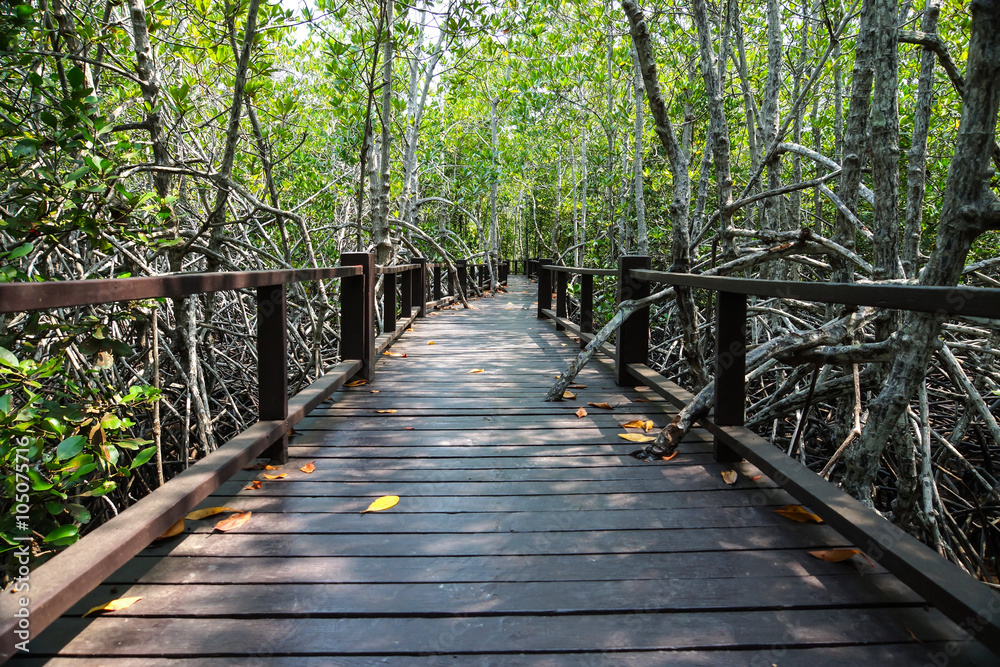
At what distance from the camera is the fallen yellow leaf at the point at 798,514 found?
2.03 m

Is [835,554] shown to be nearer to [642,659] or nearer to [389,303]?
[642,659]

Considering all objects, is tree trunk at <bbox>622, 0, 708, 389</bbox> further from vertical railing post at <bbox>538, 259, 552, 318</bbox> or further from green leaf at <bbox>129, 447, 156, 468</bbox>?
vertical railing post at <bbox>538, 259, 552, 318</bbox>

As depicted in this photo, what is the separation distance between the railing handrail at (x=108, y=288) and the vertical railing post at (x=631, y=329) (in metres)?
2.35

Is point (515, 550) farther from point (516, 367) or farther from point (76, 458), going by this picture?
point (516, 367)

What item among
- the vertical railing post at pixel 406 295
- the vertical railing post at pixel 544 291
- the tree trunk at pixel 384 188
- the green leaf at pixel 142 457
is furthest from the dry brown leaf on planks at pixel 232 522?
the vertical railing post at pixel 544 291

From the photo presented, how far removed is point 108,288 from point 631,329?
316 centimetres

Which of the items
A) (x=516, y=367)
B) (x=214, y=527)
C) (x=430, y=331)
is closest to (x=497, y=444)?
(x=214, y=527)

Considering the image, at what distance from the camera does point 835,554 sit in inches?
70.3

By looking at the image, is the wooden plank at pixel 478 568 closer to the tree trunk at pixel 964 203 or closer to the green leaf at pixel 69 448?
the green leaf at pixel 69 448

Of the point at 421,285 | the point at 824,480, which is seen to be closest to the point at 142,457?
the point at 824,480

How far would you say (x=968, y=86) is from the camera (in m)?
1.94

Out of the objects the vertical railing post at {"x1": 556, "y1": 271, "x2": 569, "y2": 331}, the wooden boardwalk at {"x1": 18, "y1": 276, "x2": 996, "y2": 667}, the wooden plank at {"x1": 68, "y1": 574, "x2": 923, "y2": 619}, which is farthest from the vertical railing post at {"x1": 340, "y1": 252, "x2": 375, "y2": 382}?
the vertical railing post at {"x1": 556, "y1": 271, "x2": 569, "y2": 331}

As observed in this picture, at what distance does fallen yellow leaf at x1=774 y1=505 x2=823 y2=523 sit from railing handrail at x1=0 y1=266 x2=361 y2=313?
195cm

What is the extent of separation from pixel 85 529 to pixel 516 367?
3083 mm
